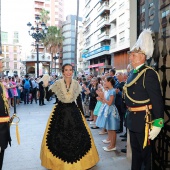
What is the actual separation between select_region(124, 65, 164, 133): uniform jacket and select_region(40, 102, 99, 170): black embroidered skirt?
40.9 inches

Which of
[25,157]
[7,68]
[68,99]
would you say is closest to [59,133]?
[68,99]

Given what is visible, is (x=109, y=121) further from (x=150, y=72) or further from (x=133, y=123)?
(x=150, y=72)

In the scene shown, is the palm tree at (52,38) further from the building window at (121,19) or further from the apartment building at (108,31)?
the building window at (121,19)

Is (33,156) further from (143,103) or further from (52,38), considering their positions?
(52,38)

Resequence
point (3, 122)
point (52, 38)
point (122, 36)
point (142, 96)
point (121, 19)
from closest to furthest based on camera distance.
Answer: point (142, 96) → point (3, 122) → point (122, 36) → point (121, 19) → point (52, 38)

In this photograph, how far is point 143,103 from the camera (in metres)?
2.68

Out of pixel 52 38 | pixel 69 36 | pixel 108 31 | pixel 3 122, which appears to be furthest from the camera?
pixel 69 36

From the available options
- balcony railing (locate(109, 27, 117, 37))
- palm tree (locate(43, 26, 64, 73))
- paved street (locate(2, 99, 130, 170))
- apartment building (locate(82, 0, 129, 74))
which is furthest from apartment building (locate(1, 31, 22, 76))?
paved street (locate(2, 99, 130, 170))

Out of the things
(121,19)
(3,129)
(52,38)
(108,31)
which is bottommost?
(3,129)

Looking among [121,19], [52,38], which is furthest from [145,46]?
[52,38]

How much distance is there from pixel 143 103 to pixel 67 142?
4.95 feet

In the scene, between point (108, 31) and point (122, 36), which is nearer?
point (122, 36)

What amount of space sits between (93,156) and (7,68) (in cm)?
7706

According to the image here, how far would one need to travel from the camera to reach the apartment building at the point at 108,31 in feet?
92.8
